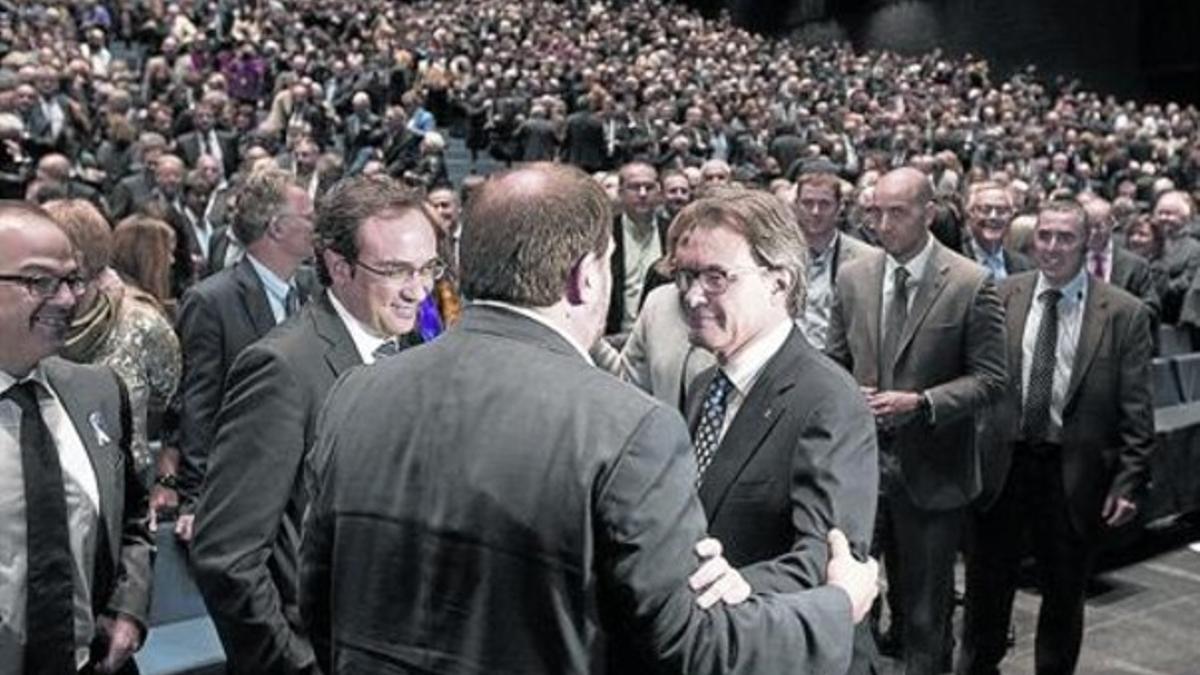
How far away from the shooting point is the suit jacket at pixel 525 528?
1.62 meters

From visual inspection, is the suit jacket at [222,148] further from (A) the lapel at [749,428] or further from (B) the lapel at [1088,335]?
(A) the lapel at [749,428]

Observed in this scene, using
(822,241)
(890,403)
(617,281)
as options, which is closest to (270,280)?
(890,403)

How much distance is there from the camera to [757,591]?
192 centimetres

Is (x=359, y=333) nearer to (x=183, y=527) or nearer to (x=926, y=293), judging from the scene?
(x=183, y=527)

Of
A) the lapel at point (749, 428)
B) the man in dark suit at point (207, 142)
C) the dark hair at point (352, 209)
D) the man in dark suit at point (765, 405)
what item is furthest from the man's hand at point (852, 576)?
the man in dark suit at point (207, 142)

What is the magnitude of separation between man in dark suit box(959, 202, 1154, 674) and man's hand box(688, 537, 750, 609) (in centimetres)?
284

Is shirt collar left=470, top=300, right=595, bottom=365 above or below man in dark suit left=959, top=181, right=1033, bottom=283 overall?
above

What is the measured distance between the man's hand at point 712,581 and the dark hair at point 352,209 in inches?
49.4

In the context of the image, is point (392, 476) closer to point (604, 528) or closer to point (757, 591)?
point (604, 528)

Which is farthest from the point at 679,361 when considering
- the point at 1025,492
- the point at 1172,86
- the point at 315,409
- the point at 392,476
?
the point at 1172,86

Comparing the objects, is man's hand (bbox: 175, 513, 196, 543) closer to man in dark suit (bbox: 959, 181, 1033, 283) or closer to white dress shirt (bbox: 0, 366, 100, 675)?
white dress shirt (bbox: 0, 366, 100, 675)

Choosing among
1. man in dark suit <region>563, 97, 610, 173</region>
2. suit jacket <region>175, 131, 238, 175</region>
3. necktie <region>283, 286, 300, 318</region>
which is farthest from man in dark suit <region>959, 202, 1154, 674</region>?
man in dark suit <region>563, 97, 610, 173</region>

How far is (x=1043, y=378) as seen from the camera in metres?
4.46

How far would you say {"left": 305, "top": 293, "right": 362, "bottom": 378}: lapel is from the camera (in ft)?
8.48
